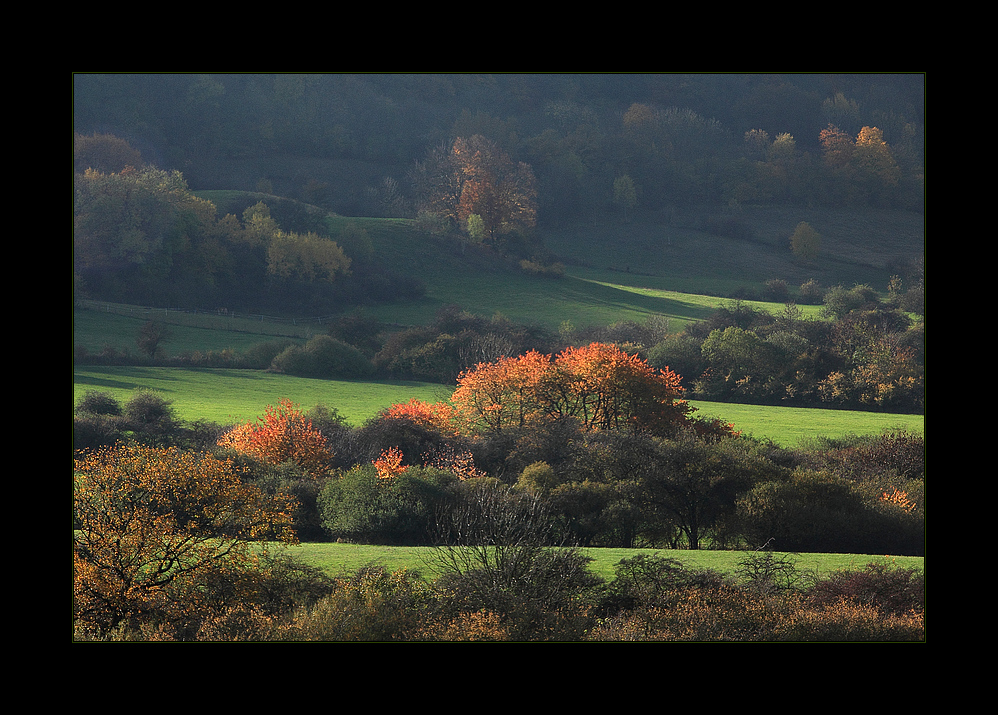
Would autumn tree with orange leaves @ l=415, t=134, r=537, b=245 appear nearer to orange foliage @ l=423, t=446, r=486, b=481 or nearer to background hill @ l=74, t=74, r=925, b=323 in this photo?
background hill @ l=74, t=74, r=925, b=323

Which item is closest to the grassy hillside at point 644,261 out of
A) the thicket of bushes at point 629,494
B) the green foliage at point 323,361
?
the green foliage at point 323,361

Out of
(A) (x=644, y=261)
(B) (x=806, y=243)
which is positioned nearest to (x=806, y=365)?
(A) (x=644, y=261)

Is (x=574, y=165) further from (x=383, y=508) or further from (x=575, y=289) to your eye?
(x=383, y=508)

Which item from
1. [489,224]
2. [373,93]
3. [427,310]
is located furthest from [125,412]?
[373,93]

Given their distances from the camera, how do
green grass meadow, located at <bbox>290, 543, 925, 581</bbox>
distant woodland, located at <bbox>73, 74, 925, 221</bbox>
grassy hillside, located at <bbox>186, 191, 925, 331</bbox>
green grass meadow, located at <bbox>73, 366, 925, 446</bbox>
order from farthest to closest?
distant woodland, located at <bbox>73, 74, 925, 221</bbox> < grassy hillside, located at <bbox>186, 191, 925, 331</bbox> < green grass meadow, located at <bbox>73, 366, 925, 446</bbox> < green grass meadow, located at <bbox>290, 543, 925, 581</bbox>

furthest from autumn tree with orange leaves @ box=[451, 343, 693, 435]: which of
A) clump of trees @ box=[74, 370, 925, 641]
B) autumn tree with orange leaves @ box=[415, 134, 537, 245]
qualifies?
autumn tree with orange leaves @ box=[415, 134, 537, 245]

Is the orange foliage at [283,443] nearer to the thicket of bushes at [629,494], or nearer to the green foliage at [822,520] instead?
the thicket of bushes at [629,494]
